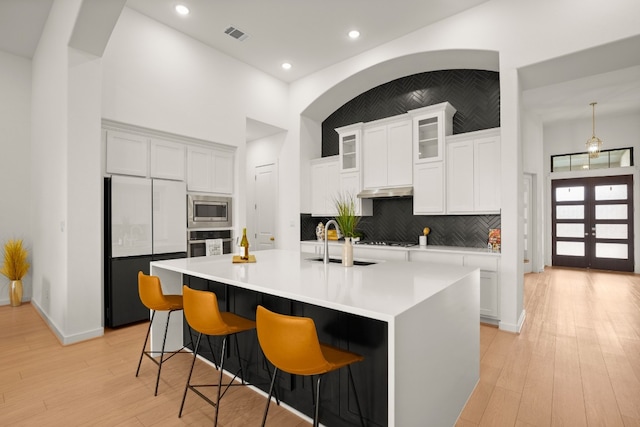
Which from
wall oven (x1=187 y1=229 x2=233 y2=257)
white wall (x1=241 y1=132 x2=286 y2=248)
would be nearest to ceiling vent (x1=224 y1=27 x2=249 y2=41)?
white wall (x1=241 y1=132 x2=286 y2=248)

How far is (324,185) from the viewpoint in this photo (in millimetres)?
5914

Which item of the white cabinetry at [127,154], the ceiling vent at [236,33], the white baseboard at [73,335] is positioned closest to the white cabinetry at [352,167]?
the ceiling vent at [236,33]

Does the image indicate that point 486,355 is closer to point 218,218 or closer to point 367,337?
point 367,337

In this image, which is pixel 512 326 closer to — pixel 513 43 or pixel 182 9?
pixel 513 43

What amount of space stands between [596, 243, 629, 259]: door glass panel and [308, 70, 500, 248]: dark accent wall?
5732mm

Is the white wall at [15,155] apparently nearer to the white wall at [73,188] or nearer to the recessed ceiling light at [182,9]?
the white wall at [73,188]

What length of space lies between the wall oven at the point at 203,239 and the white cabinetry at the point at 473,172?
3.31 m

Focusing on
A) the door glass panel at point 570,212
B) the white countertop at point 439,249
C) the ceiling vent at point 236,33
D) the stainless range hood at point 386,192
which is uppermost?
the ceiling vent at point 236,33

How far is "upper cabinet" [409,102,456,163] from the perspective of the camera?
449 cm

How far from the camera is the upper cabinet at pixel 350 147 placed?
5371 mm

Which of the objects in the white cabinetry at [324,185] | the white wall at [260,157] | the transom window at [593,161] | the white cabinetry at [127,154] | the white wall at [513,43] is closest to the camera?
the white wall at [513,43]

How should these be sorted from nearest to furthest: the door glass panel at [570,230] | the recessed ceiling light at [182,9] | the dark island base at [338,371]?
the dark island base at [338,371] → the recessed ceiling light at [182,9] → the door glass panel at [570,230]

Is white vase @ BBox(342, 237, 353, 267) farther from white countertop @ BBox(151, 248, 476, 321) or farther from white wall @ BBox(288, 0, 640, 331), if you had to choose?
white wall @ BBox(288, 0, 640, 331)

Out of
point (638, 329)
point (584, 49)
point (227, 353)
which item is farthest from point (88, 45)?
point (638, 329)
